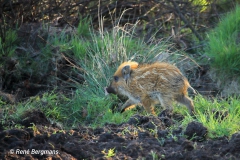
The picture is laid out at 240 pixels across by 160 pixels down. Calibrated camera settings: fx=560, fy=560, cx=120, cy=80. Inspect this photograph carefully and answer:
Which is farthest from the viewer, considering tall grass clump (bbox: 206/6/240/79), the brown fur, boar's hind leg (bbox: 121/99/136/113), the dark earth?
tall grass clump (bbox: 206/6/240/79)

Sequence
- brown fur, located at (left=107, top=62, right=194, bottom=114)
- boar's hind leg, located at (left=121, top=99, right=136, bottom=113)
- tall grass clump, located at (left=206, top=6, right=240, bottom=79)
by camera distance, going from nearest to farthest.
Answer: brown fur, located at (left=107, top=62, right=194, bottom=114) < boar's hind leg, located at (left=121, top=99, right=136, bottom=113) < tall grass clump, located at (left=206, top=6, right=240, bottom=79)

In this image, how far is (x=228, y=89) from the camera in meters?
9.49

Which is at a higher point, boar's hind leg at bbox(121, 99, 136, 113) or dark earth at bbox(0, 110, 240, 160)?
dark earth at bbox(0, 110, 240, 160)

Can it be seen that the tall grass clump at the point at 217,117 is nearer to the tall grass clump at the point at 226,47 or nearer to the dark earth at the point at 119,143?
the dark earth at the point at 119,143

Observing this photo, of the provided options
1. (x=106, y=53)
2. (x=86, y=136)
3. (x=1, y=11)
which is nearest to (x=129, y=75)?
(x=106, y=53)

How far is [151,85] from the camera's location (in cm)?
812

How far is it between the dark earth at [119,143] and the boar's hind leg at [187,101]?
118 cm

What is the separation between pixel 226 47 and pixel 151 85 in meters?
2.26

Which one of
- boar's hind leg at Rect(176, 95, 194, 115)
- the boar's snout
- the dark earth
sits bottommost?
the boar's snout

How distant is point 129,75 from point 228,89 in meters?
1.99

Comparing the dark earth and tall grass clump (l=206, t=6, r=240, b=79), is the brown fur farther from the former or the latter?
tall grass clump (l=206, t=6, r=240, b=79)

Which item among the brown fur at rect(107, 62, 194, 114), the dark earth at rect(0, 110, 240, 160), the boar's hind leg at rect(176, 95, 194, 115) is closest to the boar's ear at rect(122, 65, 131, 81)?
the brown fur at rect(107, 62, 194, 114)

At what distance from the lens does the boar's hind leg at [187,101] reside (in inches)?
307

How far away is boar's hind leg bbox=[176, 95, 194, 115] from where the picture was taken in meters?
7.81
